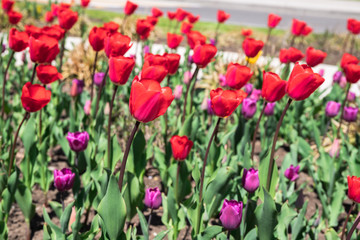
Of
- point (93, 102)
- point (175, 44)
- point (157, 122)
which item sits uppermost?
point (175, 44)

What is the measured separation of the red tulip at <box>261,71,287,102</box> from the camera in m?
2.04

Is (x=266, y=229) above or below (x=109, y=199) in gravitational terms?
below

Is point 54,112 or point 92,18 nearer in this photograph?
point 54,112

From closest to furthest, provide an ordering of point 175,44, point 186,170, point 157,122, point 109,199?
point 109,199, point 186,170, point 175,44, point 157,122

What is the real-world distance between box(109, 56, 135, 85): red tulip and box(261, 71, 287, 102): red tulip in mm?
648

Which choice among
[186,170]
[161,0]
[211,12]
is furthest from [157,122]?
[161,0]

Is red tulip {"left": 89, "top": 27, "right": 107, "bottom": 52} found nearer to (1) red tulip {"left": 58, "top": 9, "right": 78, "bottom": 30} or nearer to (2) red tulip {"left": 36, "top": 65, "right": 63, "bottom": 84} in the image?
(2) red tulip {"left": 36, "top": 65, "right": 63, "bottom": 84}

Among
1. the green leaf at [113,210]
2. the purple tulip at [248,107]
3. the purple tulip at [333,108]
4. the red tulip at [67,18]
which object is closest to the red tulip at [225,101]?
the green leaf at [113,210]

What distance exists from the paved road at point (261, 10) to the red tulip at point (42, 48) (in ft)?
38.3

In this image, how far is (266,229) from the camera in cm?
199

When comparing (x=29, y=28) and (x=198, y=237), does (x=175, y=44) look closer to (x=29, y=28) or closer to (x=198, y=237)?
(x=29, y=28)

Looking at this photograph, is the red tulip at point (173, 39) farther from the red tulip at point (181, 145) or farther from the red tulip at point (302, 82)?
the red tulip at point (302, 82)

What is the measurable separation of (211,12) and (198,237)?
51.0 feet

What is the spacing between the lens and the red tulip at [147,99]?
4.78ft
